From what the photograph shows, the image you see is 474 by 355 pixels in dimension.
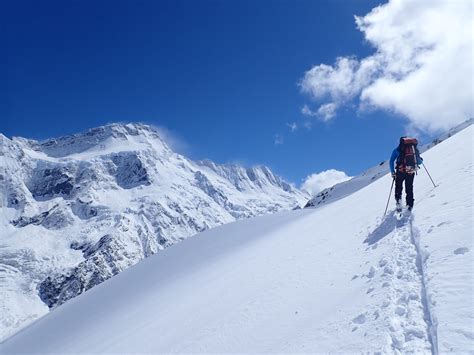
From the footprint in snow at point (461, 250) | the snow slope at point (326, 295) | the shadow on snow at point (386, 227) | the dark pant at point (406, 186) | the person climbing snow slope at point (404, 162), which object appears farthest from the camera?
the person climbing snow slope at point (404, 162)

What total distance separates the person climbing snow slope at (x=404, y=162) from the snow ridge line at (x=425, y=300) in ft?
12.1

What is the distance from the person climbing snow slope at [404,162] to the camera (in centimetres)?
1340

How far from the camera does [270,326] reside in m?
8.64

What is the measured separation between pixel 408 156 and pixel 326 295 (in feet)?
23.1

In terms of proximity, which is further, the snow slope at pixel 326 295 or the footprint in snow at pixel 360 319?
the footprint in snow at pixel 360 319

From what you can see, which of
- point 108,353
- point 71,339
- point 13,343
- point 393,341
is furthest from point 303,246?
point 13,343

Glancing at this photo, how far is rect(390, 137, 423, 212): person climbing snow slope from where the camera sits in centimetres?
1340

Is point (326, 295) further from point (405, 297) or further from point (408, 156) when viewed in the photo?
point (408, 156)

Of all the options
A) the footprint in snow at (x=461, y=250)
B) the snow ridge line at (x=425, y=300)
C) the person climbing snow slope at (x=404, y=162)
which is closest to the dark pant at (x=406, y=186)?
the person climbing snow slope at (x=404, y=162)

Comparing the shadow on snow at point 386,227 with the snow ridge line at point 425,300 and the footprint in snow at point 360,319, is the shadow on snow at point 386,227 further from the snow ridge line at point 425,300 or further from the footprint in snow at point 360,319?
the footprint in snow at point 360,319

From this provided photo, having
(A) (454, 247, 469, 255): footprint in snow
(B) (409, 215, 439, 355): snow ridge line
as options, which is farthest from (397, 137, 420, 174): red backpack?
(A) (454, 247, 469, 255): footprint in snow

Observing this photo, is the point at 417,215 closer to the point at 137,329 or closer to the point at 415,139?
the point at 415,139

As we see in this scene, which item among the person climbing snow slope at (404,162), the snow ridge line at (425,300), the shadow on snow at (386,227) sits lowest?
the snow ridge line at (425,300)

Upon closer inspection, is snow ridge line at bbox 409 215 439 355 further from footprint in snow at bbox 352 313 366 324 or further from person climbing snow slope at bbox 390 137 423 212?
person climbing snow slope at bbox 390 137 423 212
